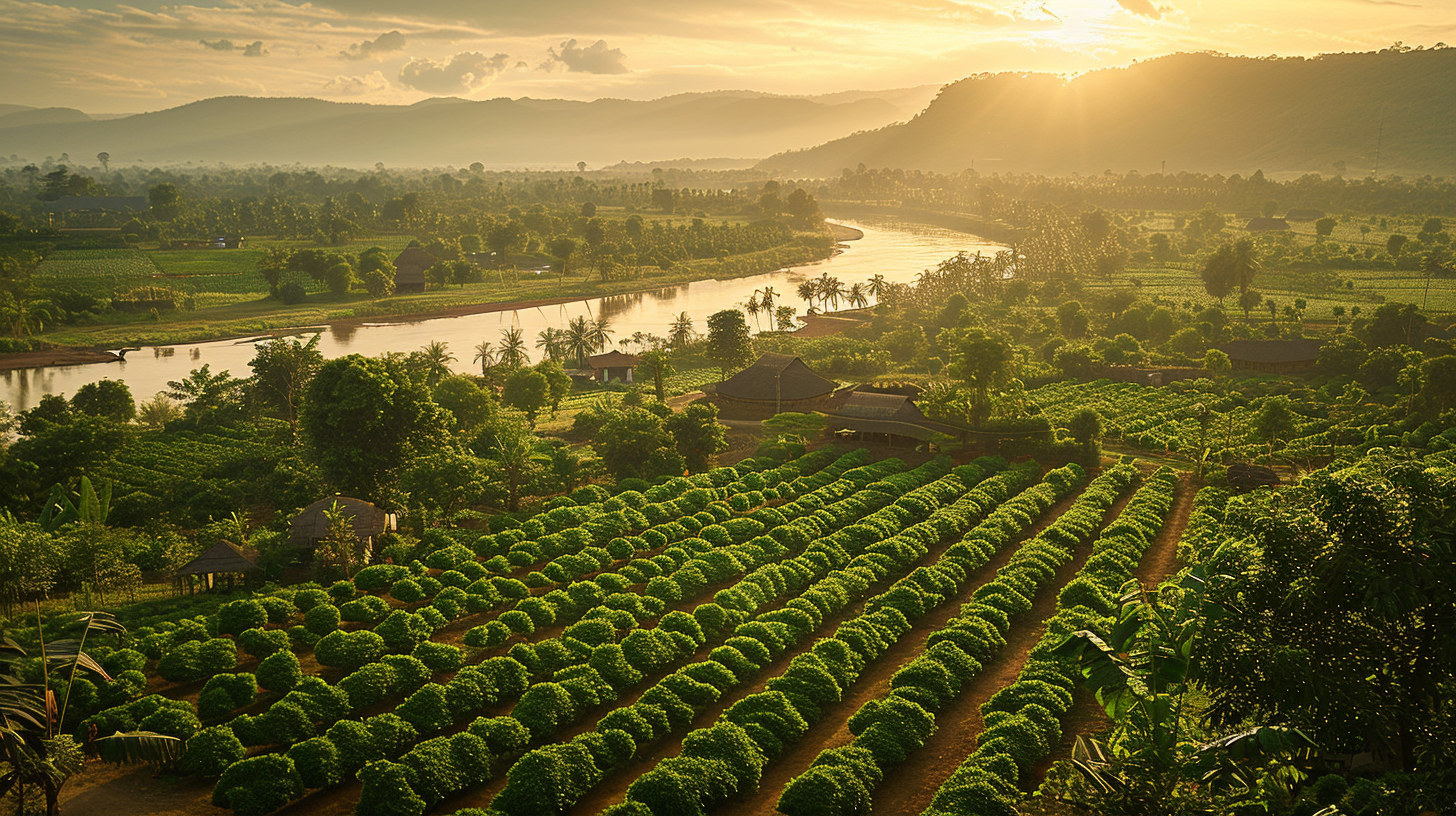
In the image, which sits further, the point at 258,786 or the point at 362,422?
the point at 362,422

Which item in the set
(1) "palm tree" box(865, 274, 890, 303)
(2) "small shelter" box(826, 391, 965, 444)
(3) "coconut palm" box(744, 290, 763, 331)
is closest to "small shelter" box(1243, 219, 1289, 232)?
(1) "palm tree" box(865, 274, 890, 303)

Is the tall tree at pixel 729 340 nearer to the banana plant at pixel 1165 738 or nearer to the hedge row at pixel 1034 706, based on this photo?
the hedge row at pixel 1034 706

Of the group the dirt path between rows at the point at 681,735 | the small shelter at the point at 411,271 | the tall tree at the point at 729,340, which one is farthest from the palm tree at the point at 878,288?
the dirt path between rows at the point at 681,735

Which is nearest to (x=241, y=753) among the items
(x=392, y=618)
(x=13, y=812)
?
(x=13, y=812)

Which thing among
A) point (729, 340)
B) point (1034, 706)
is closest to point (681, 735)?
point (1034, 706)

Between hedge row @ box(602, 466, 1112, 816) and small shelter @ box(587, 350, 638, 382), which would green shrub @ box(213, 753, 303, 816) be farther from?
small shelter @ box(587, 350, 638, 382)

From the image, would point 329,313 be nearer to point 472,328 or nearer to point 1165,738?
point 472,328
